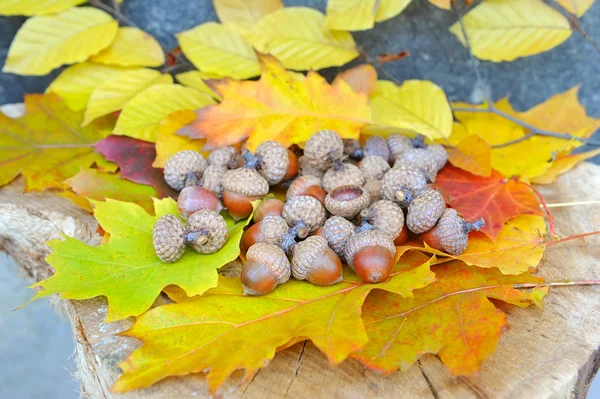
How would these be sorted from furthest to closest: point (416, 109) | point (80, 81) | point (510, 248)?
point (80, 81)
point (416, 109)
point (510, 248)

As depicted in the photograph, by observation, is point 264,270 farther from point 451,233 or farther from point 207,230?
point 451,233

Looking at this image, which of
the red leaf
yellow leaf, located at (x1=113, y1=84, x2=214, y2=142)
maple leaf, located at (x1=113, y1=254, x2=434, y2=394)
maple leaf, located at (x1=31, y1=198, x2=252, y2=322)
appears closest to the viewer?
maple leaf, located at (x1=113, y1=254, x2=434, y2=394)

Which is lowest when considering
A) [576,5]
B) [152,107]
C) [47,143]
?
[47,143]

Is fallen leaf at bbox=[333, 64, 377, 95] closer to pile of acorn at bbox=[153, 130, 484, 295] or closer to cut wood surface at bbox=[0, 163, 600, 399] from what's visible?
pile of acorn at bbox=[153, 130, 484, 295]

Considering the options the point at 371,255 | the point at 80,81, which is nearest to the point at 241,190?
the point at 371,255

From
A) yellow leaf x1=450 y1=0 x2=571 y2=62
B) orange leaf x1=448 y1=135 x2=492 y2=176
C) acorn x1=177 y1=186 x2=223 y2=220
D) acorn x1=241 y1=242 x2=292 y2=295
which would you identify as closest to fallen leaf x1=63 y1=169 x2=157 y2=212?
acorn x1=177 y1=186 x2=223 y2=220

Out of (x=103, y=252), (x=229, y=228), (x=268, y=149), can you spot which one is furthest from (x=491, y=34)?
(x=103, y=252)
